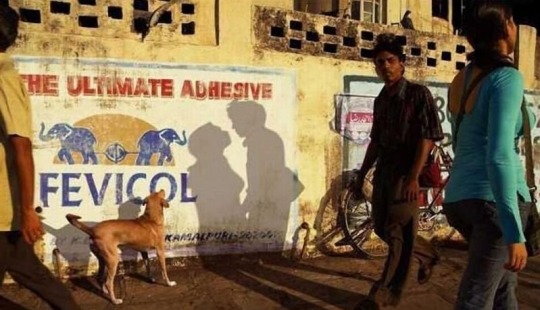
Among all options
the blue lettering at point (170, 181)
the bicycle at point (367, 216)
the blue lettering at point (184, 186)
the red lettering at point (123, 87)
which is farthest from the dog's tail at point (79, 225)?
the bicycle at point (367, 216)

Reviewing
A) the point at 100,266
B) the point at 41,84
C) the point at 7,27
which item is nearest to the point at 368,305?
the point at 100,266

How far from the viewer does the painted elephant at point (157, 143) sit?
5016 mm

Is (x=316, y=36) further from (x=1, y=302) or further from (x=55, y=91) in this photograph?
(x=1, y=302)

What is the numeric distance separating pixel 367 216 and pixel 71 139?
288cm

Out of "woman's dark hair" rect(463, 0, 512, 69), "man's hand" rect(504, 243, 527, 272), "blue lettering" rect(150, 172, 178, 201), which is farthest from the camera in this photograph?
"blue lettering" rect(150, 172, 178, 201)

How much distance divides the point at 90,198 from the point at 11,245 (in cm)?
191

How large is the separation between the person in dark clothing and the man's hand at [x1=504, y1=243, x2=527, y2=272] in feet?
5.58

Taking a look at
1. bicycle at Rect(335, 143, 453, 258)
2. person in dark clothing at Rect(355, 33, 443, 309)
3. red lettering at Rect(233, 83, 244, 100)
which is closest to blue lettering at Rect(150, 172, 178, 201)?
red lettering at Rect(233, 83, 244, 100)

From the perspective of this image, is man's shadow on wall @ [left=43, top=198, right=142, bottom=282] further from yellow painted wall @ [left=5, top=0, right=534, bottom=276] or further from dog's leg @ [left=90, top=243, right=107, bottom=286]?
yellow painted wall @ [left=5, top=0, right=534, bottom=276]

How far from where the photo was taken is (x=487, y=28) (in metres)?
2.39

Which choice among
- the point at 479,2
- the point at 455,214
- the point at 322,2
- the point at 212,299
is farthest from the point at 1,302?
the point at 322,2

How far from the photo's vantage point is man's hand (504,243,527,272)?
2.19 meters

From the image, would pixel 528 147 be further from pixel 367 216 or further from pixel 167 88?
pixel 367 216

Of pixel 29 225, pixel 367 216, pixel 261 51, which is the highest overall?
pixel 261 51
